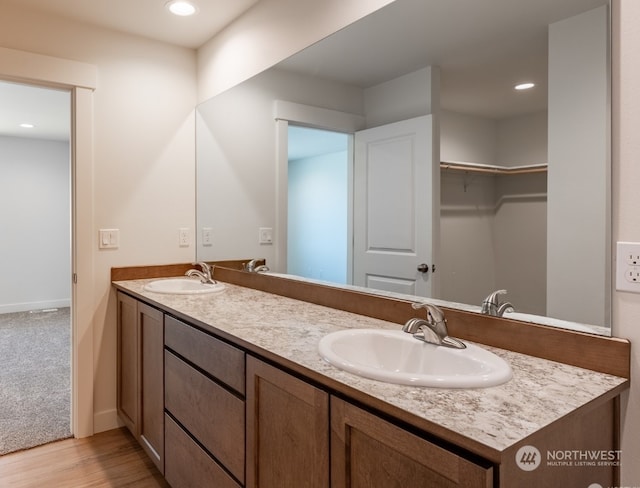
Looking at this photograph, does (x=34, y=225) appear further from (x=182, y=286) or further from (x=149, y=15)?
(x=149, y=15)

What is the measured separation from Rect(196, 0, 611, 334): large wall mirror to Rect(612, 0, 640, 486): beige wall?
3 cm

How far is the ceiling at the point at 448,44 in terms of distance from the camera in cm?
121

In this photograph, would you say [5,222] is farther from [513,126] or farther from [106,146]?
[513,126]

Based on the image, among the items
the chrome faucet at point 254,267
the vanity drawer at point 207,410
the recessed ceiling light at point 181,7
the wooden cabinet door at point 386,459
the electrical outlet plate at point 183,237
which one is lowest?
the vanity drawer at point 207,410

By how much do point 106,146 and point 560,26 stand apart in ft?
7.63

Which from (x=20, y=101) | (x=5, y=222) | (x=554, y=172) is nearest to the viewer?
(x=554, y=172)

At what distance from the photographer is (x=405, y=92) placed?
161cm

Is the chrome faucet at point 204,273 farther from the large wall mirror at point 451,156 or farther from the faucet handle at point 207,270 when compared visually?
the large wall mirror at point 451,156

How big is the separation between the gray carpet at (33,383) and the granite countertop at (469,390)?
162cm

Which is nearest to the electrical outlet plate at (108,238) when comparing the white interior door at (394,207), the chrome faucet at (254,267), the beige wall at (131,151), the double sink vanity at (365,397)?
the beige wall at (131,151)

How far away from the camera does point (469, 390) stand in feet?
3.07

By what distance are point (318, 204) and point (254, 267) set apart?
0.62 meters

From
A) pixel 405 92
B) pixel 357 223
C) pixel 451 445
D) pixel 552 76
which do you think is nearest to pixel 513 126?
pixel 552 76

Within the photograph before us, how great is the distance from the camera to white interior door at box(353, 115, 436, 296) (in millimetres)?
1543
